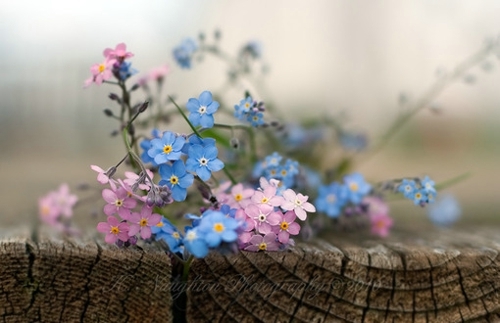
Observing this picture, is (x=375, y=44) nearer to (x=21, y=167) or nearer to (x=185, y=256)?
(x=21, y=167)

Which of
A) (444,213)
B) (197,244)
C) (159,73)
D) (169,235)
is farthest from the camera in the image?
(444,213)

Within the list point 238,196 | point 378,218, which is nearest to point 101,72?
point 238,196

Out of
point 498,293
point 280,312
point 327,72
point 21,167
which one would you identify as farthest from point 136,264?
point 327,72

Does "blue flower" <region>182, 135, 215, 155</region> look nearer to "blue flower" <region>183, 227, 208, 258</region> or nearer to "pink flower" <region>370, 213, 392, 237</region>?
"blue flower" <region>183, 227, 208, 258</region>

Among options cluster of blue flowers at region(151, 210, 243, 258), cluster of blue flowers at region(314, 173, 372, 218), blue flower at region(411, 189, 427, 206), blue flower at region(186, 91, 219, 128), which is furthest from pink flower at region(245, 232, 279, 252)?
cluster of blue flowers at region(314, 173, 372, 218)

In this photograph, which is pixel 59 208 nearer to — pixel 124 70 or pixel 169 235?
pixel 124 70

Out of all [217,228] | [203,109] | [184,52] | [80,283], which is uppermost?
[184,52]
